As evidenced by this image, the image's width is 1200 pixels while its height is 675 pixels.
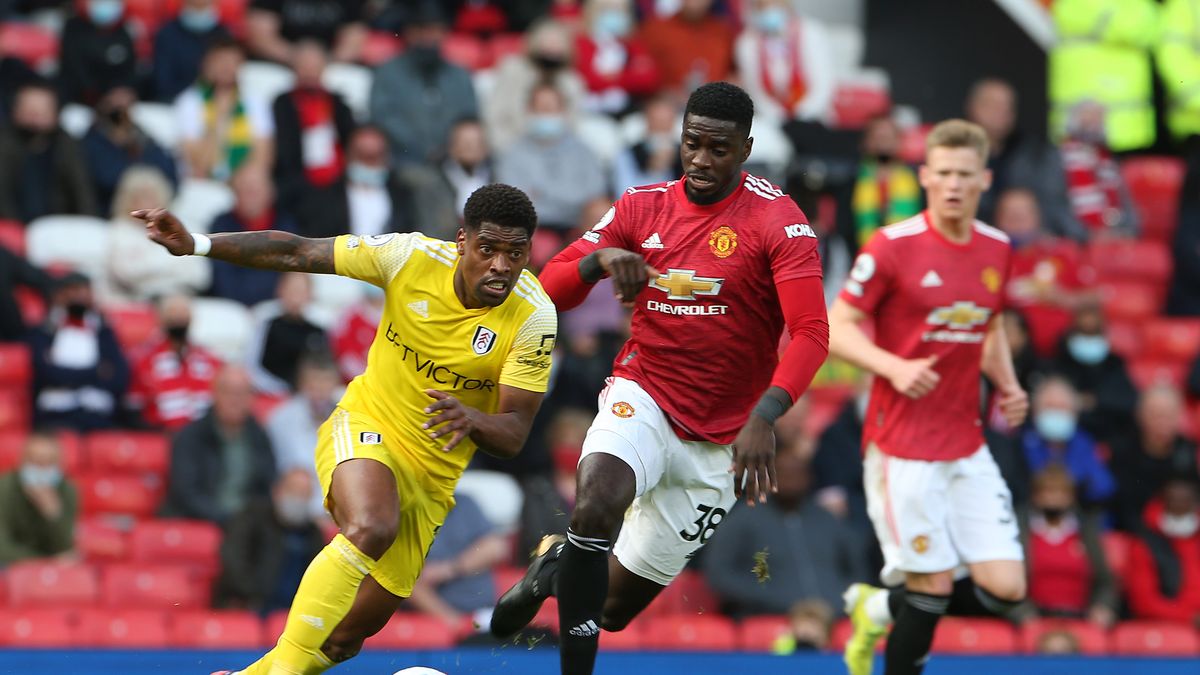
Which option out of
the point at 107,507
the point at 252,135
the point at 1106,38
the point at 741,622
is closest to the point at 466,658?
the point at 741,622

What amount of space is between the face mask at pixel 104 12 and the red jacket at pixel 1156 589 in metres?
8.63

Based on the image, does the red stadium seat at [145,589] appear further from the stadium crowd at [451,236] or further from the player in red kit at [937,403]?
the player in red kit at [937,403]

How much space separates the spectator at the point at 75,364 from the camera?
12.7m

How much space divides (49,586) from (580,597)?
5230 mm

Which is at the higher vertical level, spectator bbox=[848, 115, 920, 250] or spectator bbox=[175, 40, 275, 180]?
spectator bbox=[175, 40, 275, 180]

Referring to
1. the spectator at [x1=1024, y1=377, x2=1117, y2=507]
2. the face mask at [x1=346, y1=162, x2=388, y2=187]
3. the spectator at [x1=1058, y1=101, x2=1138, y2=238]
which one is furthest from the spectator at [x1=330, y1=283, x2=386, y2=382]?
the spectator at [x1=1058, y1=101, x2=1138, y2=238]

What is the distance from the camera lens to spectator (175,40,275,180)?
1422 centimetres

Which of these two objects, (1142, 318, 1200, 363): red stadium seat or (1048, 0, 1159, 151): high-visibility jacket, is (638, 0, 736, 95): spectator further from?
(1142, 318, 1200, 363): red stadium seat

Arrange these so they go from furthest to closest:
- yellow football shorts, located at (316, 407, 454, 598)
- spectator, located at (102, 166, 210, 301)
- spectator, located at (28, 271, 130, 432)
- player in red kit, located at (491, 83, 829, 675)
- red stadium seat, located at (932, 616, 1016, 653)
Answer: spectator, located at (102, 166, 210, 301), spectator, located at (28, 271, 130, 432), red stadium seat, located at (932, 616, 1016, 653), yellow football shorts, located at (316, 407, 454, 598), player in red kit, located at (491, 83, 829, 675)

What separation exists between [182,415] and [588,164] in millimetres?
3564

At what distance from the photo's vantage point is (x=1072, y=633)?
12.2 metres

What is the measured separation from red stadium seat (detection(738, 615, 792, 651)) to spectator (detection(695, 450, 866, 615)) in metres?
0.15

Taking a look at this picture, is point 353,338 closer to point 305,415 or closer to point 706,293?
point 305,415

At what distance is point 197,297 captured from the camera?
1361 cm
